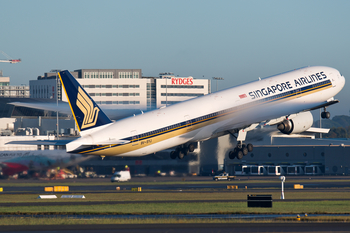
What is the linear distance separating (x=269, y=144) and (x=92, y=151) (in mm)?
75185

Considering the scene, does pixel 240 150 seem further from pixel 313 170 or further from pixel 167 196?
pixel 313 170

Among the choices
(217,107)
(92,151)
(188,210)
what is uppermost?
(217,107)

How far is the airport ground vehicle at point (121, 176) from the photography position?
85.2 meters

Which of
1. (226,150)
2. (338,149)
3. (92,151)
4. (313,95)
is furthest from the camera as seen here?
(338,149)

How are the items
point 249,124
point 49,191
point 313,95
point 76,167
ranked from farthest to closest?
1. point 76,167
2. point 49,191
3. point 313,95
4. point 249,124

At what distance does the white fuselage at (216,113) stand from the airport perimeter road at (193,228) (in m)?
14.8

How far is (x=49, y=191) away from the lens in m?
69.1

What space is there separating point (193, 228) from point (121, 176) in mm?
57150

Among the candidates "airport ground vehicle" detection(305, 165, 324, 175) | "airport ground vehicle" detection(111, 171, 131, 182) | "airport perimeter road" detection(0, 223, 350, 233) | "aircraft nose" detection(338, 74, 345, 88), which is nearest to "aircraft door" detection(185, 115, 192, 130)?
"airport perimeter road" detection(0, 223, 350, 233)

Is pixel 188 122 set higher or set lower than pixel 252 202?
higher

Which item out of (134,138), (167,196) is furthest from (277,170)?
(134,138)

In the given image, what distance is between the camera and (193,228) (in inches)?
1179

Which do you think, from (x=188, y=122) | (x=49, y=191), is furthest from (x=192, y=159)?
(x=188, y=122)

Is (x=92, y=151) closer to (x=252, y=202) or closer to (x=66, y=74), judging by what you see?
(x=66, y=74)
